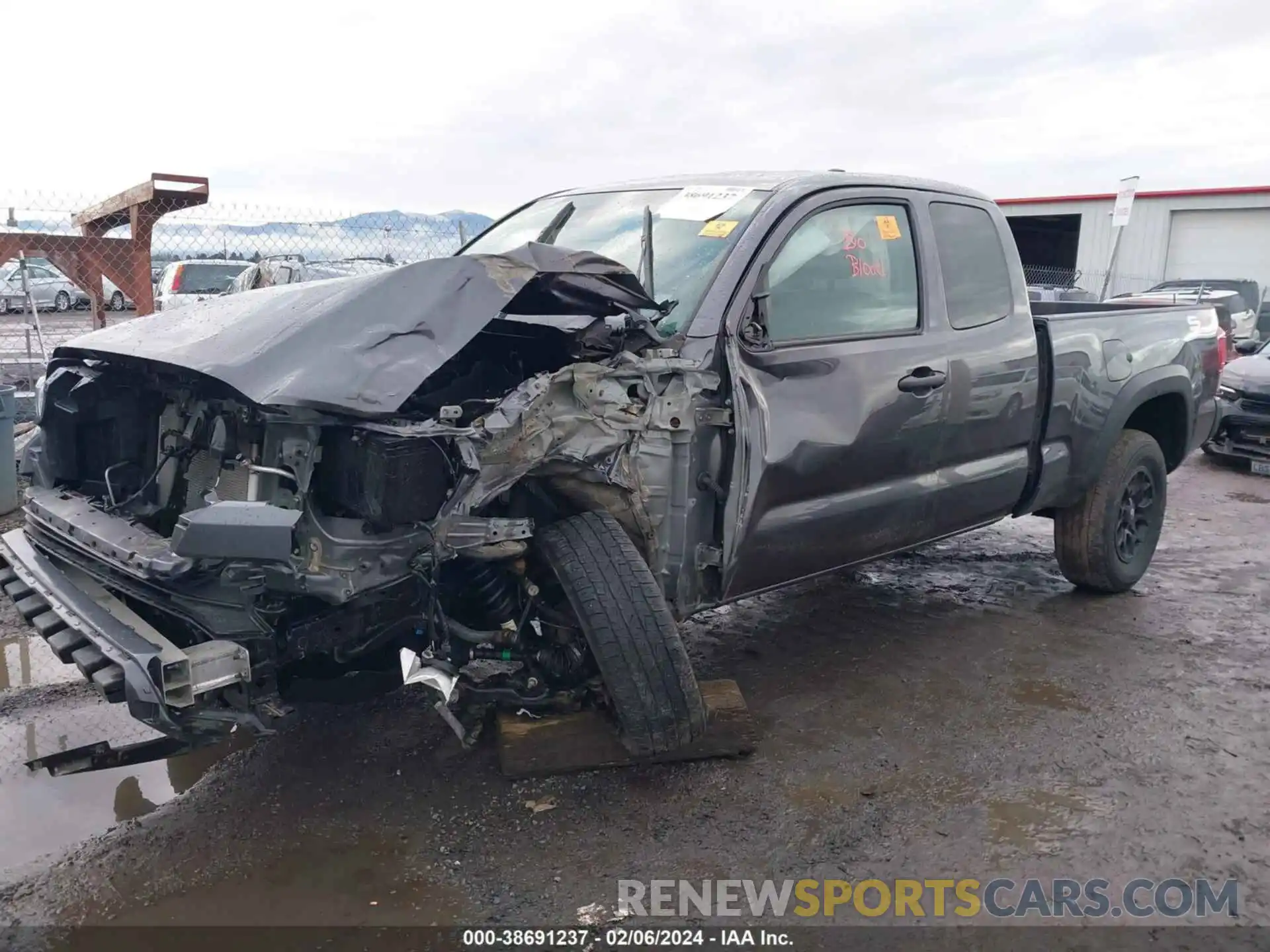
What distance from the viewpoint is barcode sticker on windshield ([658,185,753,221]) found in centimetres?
373

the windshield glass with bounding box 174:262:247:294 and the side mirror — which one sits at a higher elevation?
the windshield glass with bounding box 174:262:247:294

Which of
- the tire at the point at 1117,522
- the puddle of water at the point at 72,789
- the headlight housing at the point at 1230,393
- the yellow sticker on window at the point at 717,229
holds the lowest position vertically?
the puddle of water at the point at 72,789

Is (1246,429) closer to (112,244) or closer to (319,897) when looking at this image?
(319,897)

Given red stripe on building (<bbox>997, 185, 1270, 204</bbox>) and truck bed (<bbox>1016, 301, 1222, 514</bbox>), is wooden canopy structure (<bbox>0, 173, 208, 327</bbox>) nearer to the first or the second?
truck bed (<bbox>1016, 301, 1222, 514</bbox>)

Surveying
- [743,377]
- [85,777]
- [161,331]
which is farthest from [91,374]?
[743,377]

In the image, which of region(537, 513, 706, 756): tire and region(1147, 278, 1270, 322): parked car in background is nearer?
region(537, 513, 706, 756): tire

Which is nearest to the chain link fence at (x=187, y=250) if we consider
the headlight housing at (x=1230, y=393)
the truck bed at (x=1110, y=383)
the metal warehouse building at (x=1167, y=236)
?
the truck bed at (x=1110, y=383)

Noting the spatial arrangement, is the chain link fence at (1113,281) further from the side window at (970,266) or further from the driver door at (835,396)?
the driver door at (835,396)

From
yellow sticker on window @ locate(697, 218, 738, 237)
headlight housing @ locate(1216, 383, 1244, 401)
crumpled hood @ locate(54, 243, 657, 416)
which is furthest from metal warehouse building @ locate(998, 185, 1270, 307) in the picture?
crumpled hood @ locate(54, 243, 657, 416)

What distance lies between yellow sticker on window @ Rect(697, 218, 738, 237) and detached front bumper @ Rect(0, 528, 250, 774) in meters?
2.14

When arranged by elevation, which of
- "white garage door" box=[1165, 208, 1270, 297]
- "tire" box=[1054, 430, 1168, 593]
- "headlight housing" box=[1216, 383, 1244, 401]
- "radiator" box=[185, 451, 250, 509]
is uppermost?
"white garage door" box=[1165, 208, 1270, 297]

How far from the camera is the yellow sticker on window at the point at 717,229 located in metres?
3.59

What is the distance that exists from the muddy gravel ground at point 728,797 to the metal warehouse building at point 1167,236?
1988 cm

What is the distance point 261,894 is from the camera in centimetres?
272
